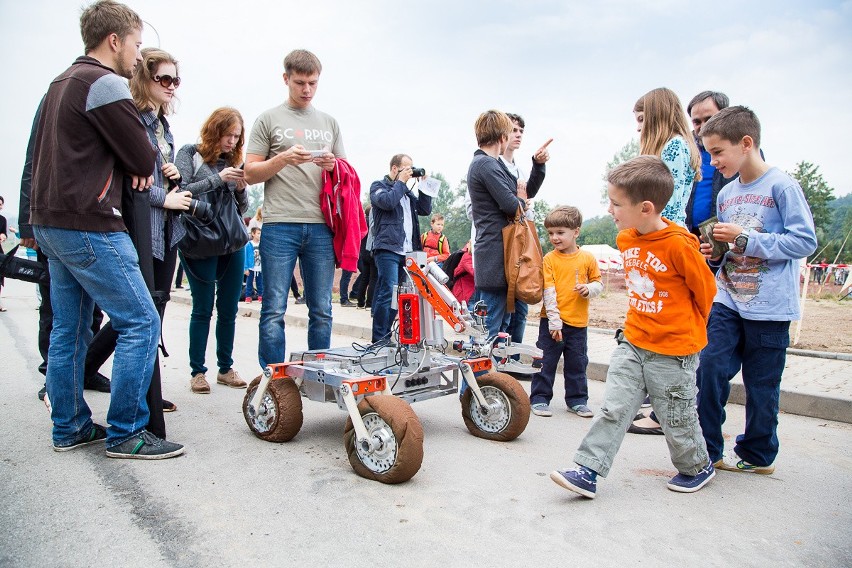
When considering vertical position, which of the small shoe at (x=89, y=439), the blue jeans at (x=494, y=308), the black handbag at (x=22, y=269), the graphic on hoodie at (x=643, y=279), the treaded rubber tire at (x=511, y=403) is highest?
the graphic on hoodie at (x=643, y=279)

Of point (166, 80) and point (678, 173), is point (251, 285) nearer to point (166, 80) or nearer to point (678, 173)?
point (166, 80)

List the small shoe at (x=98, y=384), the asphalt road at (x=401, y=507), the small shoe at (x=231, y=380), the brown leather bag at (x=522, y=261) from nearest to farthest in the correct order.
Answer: the asphalt road at (x=401, y=507) < the brown leather bag at (x=522, y=261) < the small shoe at (x=98, y=384) < the small shoe at (x=231, y=380)

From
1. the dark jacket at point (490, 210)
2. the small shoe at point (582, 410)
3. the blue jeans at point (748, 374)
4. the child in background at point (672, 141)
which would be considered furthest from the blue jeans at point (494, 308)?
the blue jeans at point (748, 374)

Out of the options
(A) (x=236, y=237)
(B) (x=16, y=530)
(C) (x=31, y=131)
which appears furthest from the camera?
(A) (x=236, y=237)

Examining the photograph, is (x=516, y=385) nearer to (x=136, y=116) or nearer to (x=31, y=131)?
(x=136, y=116)

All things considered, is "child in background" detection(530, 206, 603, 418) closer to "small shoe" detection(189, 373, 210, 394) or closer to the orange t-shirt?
the orange t-shirt

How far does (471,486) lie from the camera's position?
307 cm

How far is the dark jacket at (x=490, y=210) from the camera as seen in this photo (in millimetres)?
4730

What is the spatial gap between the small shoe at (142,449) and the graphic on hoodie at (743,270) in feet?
10.1

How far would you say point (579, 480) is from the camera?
9.62 ft

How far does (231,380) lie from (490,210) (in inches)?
97.2

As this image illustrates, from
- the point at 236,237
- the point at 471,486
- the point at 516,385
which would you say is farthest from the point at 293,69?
the point at 471,486

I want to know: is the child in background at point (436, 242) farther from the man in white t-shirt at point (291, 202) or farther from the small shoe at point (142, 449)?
the small shoe at point (142, 449)

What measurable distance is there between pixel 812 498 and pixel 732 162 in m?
1.70
